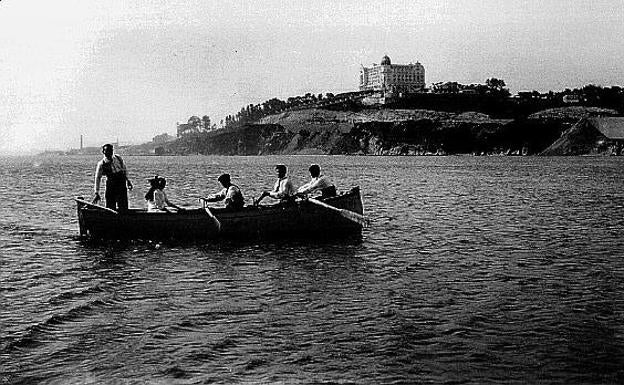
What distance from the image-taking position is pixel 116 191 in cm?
2541

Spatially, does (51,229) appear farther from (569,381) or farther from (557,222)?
(569,381)

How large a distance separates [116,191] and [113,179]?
1.51ft

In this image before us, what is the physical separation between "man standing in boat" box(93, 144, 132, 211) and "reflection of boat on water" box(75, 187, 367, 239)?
0.48 m

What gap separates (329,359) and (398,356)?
1144mm

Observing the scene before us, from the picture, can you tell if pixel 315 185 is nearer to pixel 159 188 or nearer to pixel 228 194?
pixel 228 194

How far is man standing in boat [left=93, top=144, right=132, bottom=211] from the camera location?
24922mm

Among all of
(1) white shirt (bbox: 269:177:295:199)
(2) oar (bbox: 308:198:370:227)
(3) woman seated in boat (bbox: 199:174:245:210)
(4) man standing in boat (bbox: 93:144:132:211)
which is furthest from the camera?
(1) white shirt (bbox: 269:177:295:199)

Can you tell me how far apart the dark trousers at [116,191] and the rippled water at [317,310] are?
1.48m

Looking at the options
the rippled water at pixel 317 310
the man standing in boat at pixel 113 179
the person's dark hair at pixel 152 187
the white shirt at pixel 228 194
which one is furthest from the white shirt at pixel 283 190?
the man standing in boat at pixel 113 179

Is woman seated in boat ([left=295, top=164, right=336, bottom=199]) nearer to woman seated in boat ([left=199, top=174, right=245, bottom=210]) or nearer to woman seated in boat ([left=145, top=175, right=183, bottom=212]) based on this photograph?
woman seated in boat ([left=199, top=174, right=245, bottom=210])

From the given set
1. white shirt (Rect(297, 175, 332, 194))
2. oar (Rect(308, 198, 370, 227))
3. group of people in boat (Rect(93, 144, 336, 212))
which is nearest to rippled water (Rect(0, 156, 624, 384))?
oar (Rect(308, 198, 370, 227))

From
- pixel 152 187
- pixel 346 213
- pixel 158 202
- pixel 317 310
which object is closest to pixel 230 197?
pixel 158 202

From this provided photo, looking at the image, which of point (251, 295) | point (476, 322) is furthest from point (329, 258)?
point (476, 322)

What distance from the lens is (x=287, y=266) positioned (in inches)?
829
